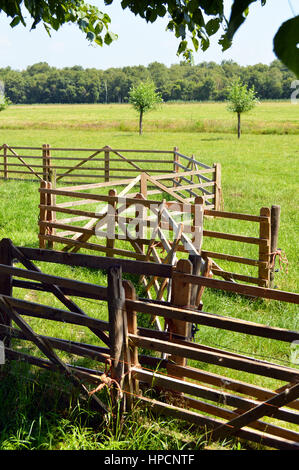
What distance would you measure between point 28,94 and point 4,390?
148m

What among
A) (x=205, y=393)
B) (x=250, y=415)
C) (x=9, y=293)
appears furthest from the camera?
(x=9, y=293)

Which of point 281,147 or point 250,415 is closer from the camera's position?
point 250,415

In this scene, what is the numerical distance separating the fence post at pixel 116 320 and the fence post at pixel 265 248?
370 centimetres

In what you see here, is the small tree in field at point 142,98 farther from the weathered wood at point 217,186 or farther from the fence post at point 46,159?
the weathered wood at point 217,186

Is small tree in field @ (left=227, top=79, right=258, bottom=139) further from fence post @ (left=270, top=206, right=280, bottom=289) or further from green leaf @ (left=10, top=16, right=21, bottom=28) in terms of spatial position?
green leaf @ (left=10, top=16, right=21, bottom=28)

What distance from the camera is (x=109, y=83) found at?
142375 millimetres

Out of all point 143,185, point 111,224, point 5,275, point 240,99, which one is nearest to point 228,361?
point 5,275

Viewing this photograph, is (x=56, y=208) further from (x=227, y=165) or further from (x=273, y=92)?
(x=273, y=92)

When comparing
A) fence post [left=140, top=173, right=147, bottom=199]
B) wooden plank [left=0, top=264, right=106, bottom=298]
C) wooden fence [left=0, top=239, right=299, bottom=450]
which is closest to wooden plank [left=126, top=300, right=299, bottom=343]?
wooden fence [left=0, top=239, right=299, bottom=450]

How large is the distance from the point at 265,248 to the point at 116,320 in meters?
3.86

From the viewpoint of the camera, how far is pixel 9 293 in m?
4.52

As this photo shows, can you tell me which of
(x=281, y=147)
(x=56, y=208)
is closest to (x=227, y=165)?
(x=281, y=147)

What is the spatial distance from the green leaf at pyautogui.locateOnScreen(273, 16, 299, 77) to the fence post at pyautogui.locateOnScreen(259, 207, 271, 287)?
6.01 m

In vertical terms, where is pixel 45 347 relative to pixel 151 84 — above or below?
below
